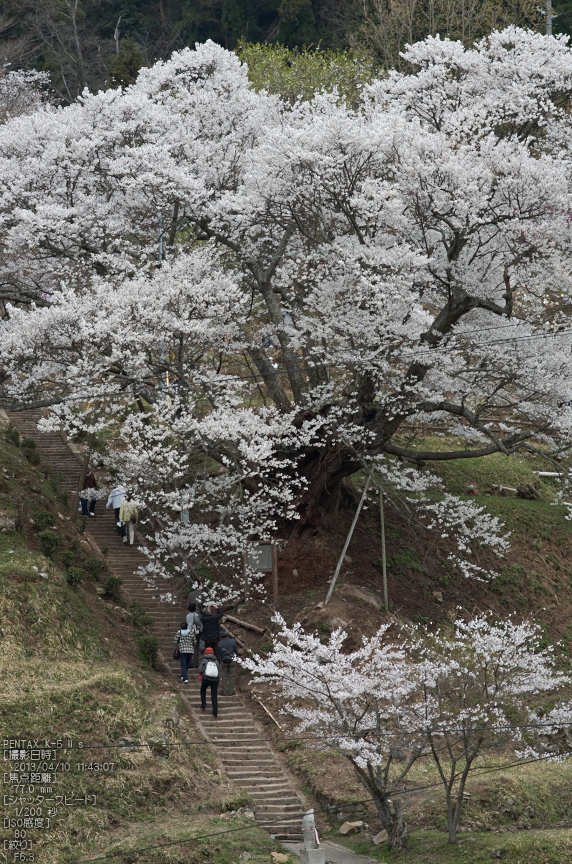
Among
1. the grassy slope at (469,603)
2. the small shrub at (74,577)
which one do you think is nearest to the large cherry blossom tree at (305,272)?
the grassy slope at (469,603)

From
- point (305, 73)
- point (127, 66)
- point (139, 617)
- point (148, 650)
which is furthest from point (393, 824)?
point (127, 66)

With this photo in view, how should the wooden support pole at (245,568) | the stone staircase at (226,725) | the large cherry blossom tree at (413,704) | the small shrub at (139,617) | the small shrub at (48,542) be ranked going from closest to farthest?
the large cherry blossom tree at (413,704), the stone staircase at (226,725), the small shrub at (139,617), the small shrub at (48,542), the wooden support pole at (245,568)

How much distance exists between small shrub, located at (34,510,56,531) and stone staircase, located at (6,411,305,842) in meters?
1.87

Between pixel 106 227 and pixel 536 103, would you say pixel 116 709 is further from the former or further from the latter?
pixel 536 103

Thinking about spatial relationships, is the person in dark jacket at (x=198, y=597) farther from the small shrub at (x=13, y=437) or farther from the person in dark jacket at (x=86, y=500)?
the small shrub at (x=13, y=437)

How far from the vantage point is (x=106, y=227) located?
1975cm

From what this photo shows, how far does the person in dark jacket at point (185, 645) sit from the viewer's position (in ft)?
48.8

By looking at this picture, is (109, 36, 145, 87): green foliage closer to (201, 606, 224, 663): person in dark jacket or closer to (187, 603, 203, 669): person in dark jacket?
(187, 603, 203, 669): person in dark jacket

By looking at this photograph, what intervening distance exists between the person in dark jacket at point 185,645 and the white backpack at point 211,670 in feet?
3.26

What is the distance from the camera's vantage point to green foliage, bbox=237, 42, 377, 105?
27391mm

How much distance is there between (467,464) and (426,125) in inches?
370

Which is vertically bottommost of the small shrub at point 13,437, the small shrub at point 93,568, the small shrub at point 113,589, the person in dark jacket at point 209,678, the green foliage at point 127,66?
the person in dark jacket at point 209,678

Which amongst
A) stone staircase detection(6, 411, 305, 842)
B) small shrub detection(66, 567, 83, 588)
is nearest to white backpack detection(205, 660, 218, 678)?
stone staircase detection(6, 411, 305, 842)

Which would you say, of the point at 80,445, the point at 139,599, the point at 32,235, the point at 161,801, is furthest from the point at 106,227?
the point at 161,801
